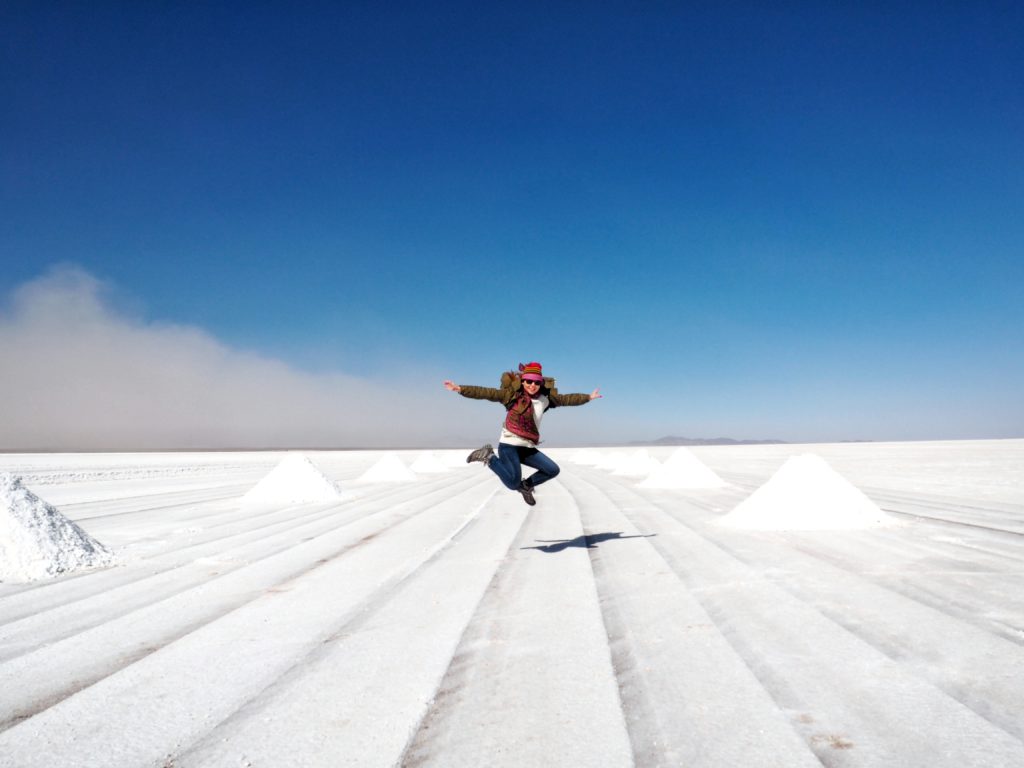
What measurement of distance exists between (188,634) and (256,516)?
580cm

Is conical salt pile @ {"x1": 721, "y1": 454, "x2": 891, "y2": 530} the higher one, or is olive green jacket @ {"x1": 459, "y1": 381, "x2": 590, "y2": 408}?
olive green jacket @ {"x1": 459, "y1": 381, "x2": 590, "y2": 408}

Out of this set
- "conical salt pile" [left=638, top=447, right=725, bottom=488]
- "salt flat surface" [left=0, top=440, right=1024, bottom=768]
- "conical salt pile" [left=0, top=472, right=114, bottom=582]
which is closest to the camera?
"salt flat surface" [left=0, top=440, right=1024, bottom=768]

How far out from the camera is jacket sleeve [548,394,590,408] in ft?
17.4

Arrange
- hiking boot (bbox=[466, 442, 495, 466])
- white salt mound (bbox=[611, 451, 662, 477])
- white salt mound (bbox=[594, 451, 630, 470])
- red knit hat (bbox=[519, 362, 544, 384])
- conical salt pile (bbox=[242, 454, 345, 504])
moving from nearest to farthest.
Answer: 1. red knit hat (bbox=[519, 362, 544, 384])
2. hiking boot (bbox=[466, 442, 495, 466])
3. conical salt pile (bbox=[242, 454, 345, 504])
4. white salt mound (bbox=[611, 451, 662, 477])
5. white salt mound (bbox=[594, 451, 630, 470])

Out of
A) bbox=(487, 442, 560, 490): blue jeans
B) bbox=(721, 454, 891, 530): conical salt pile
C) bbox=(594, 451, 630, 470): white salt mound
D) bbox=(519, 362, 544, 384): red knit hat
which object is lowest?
bbox=(594, 451, 630, 470): white salt mound

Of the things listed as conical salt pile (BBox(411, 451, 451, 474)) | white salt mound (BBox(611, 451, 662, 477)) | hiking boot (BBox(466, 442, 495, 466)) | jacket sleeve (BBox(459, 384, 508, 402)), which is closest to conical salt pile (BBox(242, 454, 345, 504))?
hiking boot (BBox(466, 442, 495, 466))

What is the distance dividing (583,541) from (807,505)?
256 cm

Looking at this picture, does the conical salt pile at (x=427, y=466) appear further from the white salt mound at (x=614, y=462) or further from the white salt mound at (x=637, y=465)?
the white salt mound at (x=637, y=465)

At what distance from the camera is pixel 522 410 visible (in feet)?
17.1

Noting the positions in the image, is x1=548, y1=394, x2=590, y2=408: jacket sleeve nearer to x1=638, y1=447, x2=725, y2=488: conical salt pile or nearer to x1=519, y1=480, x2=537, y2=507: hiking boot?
x1=519, y1=480, x2=537, y2=507: hiking boot

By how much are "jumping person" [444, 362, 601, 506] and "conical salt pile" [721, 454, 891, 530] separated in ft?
8.45

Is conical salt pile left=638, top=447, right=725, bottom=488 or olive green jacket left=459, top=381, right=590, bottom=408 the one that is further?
conical salt pile left=638, top=447, right=725, bottom=488

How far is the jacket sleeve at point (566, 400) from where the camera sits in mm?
5293

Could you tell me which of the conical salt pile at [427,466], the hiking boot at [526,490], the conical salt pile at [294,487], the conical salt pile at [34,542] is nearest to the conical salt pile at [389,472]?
the conical salt pile at [427,466]
